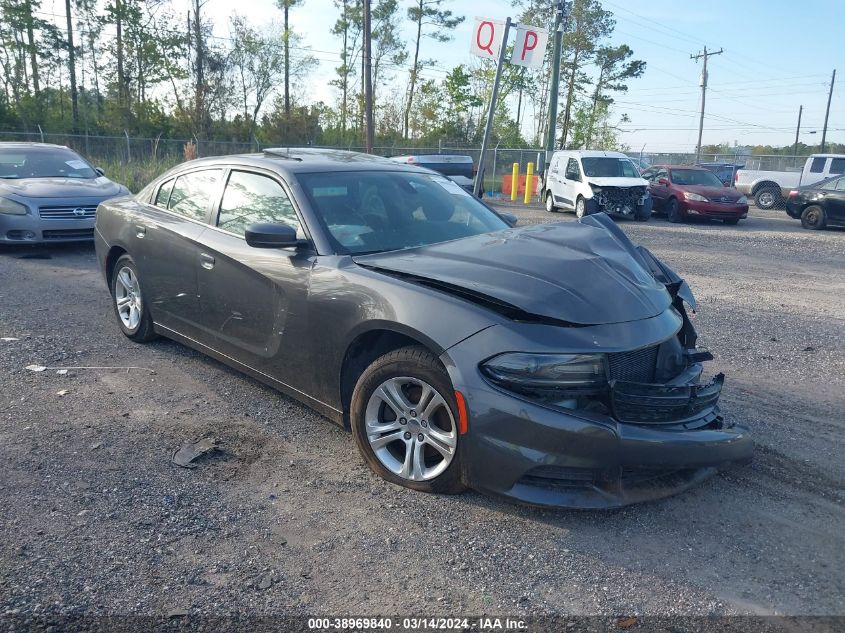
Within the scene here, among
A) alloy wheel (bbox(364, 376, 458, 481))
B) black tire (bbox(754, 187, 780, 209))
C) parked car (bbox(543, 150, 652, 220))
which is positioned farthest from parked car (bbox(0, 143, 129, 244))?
black tire (bbox(754, 187, 780, 209))

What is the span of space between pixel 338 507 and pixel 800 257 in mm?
11707

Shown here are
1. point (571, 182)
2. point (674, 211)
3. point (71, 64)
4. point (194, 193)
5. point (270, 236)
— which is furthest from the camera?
point (71, 64)

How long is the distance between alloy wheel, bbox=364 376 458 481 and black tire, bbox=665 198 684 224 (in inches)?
655

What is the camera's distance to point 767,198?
23766 mm

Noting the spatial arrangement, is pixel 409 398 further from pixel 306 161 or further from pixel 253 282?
pixel 306 161

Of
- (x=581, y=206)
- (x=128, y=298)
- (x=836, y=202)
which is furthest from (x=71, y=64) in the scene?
(x=128, y=298)

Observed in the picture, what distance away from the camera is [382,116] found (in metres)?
47.8

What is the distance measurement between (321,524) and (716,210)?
17.1m

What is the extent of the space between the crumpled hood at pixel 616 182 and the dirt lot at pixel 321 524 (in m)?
13.0

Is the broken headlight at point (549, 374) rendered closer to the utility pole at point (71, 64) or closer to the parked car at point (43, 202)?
the parked car at point (43, 202)

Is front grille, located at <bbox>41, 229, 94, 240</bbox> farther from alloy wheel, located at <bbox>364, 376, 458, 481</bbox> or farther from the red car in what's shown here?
the red car

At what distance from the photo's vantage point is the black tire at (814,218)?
17.0m

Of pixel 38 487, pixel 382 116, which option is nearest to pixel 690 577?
pixel 38 487

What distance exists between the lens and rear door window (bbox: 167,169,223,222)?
4910mm
